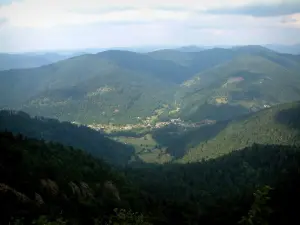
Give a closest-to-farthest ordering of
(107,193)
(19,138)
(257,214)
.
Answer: (257,214)
(107,193)
(19,138)

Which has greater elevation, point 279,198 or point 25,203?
point 25,203

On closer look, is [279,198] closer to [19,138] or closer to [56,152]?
[56,152]

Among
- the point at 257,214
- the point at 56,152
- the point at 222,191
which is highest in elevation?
the point at 257,214

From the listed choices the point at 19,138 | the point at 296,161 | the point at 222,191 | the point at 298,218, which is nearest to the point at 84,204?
the point at 298,218

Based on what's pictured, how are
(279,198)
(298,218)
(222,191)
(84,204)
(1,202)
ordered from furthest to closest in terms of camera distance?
(222,191) → (279,198) → (84,204) → (298,218) → (1,202)

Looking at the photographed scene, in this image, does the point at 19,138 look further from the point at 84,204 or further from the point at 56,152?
the point at 84,204

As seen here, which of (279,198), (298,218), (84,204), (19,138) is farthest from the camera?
(19,138)

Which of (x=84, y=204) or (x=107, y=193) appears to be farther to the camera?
(x=107, y=193)

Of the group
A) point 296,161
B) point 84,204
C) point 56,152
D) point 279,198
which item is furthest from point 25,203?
point 296,161

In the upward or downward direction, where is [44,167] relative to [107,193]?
upward
